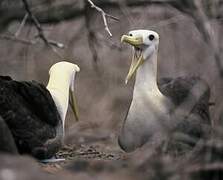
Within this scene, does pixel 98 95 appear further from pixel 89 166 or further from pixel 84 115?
pixel 89 166

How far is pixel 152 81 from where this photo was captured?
9195 millimetres

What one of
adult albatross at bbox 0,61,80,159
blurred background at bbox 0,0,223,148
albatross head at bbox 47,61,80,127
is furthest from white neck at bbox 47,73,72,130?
blurred background at bbox 0,0,223,148

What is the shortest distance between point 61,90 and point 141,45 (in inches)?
35.1

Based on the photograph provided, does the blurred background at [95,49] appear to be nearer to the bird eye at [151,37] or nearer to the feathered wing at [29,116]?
the bird eye at [151,37]

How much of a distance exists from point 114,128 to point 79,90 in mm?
2401

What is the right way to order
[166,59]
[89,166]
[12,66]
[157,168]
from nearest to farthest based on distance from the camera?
[157,168] → [89,166] → [12,66] → [166,59]

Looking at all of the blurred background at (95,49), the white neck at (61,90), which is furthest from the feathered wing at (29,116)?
the blurred background at (95,49)

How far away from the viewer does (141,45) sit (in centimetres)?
905

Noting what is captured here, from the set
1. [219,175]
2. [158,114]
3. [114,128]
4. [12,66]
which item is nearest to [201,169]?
[219,175]

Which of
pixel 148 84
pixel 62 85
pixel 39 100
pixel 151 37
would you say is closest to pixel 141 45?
pixel 151 37

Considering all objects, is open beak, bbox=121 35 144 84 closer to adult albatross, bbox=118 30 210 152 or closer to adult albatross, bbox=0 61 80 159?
adult albatross, bbox=118 30 210 152

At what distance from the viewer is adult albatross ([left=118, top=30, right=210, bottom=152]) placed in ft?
27.6

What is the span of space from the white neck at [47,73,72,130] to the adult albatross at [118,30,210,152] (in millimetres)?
596

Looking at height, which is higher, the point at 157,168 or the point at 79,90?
the point at 157,168
